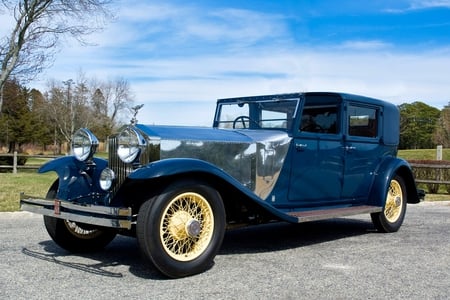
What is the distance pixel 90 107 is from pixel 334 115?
4094 cm

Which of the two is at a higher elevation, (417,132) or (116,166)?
(417,132)

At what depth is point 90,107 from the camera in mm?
44594

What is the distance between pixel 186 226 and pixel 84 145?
1.44 metres

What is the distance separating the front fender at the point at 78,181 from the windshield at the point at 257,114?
1952 mm

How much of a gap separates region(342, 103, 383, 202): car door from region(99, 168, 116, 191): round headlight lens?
9.67ft

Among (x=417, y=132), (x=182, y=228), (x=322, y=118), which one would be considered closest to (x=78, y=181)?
(x=182, y=228)

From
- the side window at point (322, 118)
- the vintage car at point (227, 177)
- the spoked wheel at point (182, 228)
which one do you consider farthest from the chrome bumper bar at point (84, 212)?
the side window at point (322, 118)

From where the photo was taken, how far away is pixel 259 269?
14.3 ft

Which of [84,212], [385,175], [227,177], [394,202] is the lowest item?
[394,202]

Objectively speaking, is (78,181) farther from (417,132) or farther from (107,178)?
(417,132)

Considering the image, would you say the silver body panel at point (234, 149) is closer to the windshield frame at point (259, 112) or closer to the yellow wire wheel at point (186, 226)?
the windshield frame at point (259, 112)

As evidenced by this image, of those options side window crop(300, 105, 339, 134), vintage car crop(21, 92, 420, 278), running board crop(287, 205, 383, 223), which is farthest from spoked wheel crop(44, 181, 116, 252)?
side window crop(300, 105, 339, 134)

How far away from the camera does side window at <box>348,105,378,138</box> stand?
6.19m

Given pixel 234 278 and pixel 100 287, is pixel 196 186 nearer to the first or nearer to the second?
pixel 234 278
